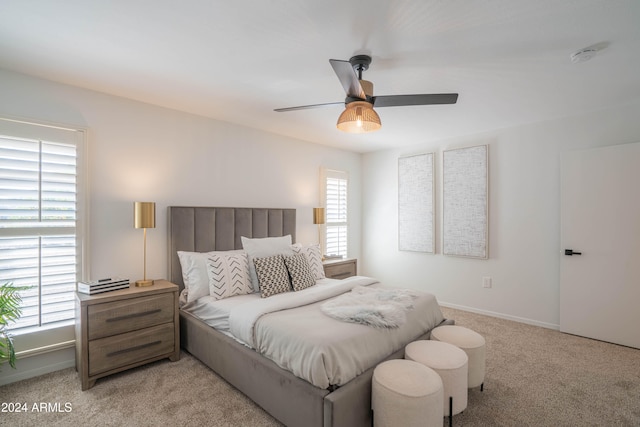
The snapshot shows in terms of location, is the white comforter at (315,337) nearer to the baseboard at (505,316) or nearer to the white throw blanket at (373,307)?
the white throw blanket at (373,307)

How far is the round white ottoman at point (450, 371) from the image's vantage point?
1.90 metres

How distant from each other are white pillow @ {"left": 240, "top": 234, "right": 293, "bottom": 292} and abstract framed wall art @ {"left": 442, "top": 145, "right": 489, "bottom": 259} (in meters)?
2.43

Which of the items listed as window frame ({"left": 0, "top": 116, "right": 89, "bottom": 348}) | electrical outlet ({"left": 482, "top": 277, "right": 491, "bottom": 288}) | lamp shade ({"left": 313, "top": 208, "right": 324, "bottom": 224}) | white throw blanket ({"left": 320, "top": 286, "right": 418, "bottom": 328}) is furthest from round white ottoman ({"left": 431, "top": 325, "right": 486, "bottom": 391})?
window frame ({"left": 0, "top": 116, "right": 89, "bottom": 348})

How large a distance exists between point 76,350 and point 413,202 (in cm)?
442

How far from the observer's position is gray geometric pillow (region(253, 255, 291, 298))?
2867 millimetres

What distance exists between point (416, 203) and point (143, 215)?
372 cm

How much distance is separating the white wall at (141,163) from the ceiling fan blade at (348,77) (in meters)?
2.17

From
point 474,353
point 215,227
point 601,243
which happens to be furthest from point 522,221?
point 215,227

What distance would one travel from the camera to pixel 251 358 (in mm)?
2168

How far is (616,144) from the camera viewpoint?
10.7ft

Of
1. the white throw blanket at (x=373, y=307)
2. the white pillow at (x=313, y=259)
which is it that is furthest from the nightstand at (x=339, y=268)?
the white throw blanket at (x=373, y=307)

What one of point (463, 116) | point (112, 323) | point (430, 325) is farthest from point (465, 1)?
point (112, 323)

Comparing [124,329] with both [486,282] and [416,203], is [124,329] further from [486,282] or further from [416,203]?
[486,282]

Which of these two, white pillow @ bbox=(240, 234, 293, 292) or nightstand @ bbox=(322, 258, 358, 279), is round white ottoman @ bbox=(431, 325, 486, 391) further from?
nightstand @ bbox=(322, 258, 358, 279)
